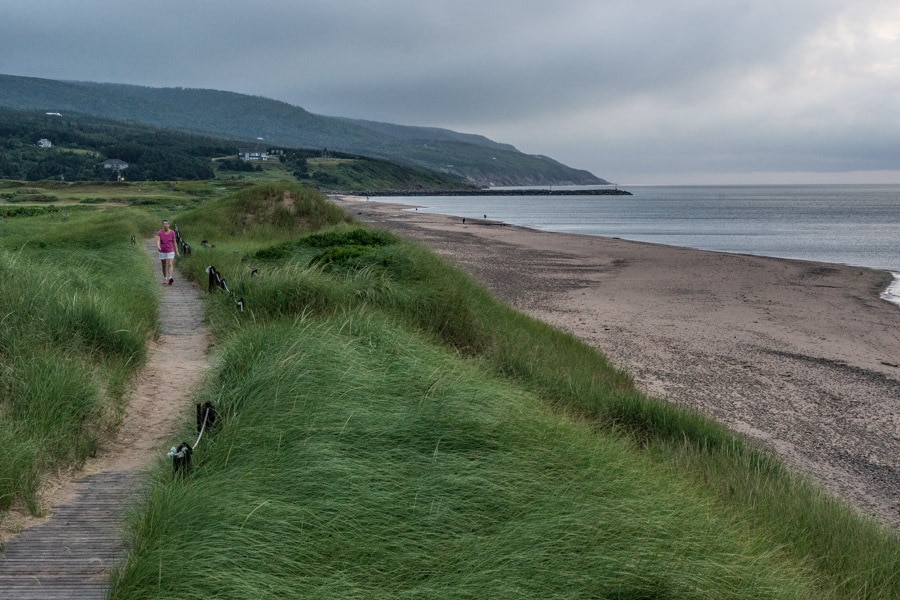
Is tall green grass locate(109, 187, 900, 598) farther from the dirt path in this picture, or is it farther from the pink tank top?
the pink tank top

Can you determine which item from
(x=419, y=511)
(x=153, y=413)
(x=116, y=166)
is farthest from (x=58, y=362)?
(x=116, y=166)

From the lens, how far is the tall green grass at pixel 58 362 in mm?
Result: 5551

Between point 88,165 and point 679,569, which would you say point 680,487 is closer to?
point 679,569

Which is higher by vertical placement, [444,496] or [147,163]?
[444,496]

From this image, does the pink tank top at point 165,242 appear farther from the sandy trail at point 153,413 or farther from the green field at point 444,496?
the green field at point 444,496

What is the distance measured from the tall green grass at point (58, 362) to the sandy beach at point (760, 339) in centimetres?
785

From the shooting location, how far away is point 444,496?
477 cm

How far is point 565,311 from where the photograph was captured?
2075 cm

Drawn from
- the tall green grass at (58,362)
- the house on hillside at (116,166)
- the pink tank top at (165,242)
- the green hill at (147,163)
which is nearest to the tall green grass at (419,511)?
the tall green grass at (58,362)

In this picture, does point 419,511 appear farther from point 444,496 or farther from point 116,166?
point 116,166

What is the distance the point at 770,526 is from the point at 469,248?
35.7m

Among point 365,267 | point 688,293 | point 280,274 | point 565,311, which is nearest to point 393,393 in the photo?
point 280,274

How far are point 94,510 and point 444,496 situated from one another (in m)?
2.40

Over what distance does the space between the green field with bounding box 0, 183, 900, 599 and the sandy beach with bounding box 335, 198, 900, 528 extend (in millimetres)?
2216
